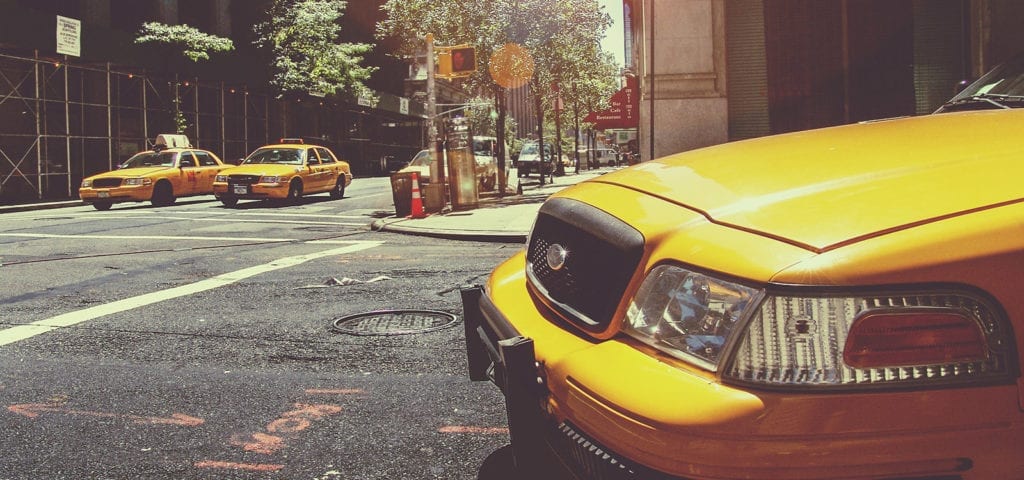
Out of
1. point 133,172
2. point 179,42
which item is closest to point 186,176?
point 133,172

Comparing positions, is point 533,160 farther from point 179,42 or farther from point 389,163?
point 179,42

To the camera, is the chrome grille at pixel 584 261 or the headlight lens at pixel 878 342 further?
the chrome grille at pixel 584 261

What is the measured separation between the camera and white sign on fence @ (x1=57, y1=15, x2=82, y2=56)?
2467cm

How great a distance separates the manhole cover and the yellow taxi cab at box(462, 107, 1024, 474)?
11.6 feet

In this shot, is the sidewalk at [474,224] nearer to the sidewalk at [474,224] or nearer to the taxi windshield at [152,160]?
the sidewalk at [474,224]

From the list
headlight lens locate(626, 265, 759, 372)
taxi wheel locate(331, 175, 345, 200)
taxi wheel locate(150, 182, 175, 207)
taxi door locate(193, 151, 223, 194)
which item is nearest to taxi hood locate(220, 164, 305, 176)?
taxi wheel locate(150, 182, 175, 207)

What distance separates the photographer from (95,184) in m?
21.0

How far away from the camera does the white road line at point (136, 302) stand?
19.2 feet

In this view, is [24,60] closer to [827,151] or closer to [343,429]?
[343,429]

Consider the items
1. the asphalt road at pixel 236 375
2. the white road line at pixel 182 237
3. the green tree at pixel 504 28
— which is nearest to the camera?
the asphalt road at pixel 236 375

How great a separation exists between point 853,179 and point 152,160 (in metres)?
23.7

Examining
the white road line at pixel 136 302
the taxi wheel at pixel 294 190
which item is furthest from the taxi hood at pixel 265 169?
the white road line at pixel 136 302

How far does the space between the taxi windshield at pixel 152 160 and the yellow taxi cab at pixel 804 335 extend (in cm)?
2283

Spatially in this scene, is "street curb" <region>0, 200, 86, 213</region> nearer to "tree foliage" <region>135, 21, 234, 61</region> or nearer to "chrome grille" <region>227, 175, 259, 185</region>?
"chrome grille" <region>227, 175, 259, 185</region>
